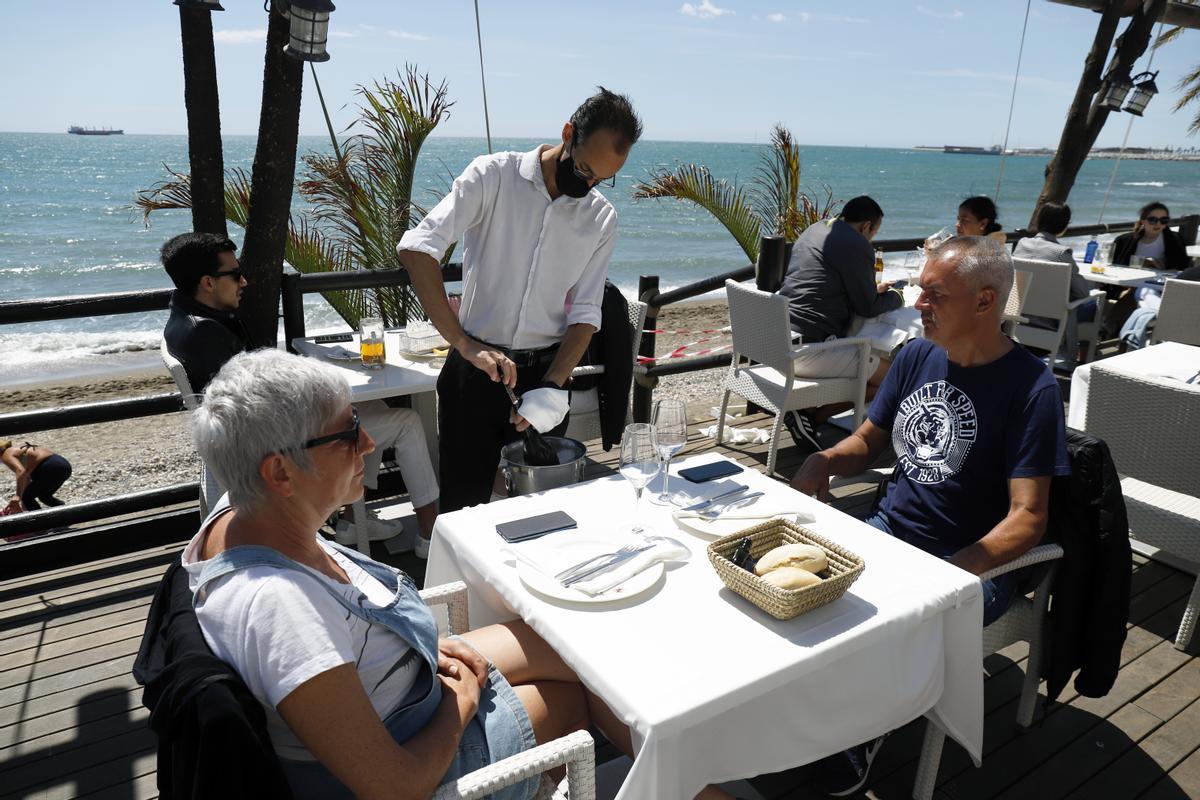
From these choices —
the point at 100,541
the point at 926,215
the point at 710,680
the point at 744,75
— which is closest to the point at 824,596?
the point at 710,680

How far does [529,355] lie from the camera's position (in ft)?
8.75

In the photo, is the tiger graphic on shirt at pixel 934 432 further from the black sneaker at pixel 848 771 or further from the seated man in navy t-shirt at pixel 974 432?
the black sneaker at pixel 848 771

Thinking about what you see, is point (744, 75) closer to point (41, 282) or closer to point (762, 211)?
point (41, 282)

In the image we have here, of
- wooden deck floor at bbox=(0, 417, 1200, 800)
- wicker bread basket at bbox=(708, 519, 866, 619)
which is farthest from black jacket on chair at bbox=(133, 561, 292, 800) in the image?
wooden deck floor at bbox=(0, 417, 1200, 800)

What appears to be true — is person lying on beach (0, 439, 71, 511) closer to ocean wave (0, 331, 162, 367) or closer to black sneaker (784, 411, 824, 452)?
black sneaker (784, 411, 824, 452)

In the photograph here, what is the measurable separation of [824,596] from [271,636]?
2.99 ft

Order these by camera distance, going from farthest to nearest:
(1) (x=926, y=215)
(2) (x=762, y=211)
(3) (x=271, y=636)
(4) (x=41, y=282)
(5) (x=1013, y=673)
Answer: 1. (1) (x=926, y=215)
2. (4) (x=41, y=282)
3. (2) (x=762, y=211)
4. (5) (x=1013, y=673)
5. (3) (x=271, y=636)

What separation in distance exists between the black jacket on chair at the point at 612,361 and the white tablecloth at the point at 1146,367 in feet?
6.02

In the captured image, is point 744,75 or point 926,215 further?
point 744,75

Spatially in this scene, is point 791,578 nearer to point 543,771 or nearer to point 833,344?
point 543,771

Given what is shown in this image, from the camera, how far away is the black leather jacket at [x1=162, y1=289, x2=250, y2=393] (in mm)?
2635

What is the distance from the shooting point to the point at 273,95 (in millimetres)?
3299

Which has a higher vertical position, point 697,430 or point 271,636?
point 271,636

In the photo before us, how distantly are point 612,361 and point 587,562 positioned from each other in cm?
170
